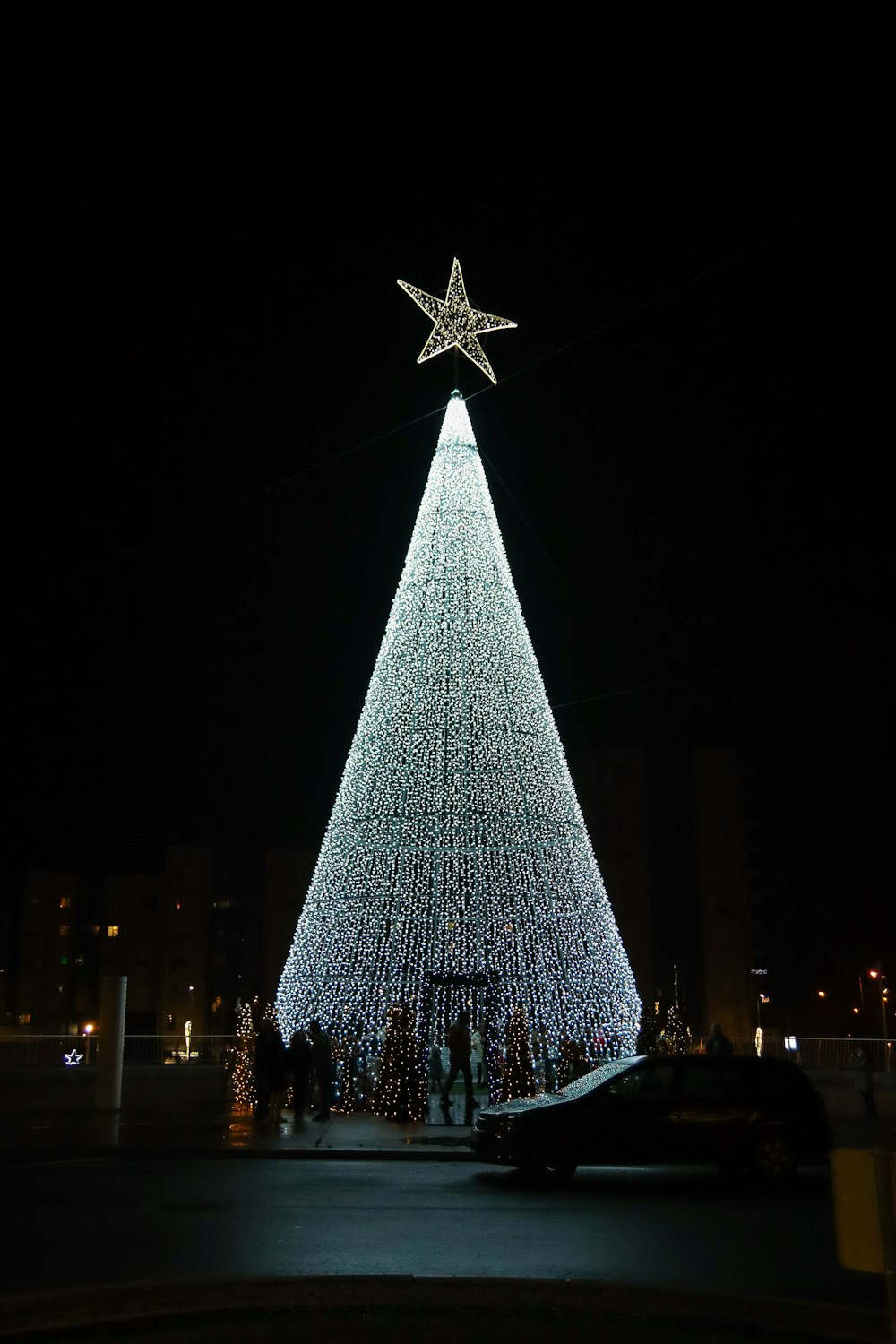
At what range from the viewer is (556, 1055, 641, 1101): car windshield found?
37.3 feet

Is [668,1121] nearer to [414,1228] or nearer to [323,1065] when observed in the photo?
[414,1228]

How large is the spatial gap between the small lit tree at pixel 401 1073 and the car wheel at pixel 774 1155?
22.2ft

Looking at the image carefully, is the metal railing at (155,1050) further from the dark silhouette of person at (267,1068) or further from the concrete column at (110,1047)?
the dark silhouette of person at (267,1068)

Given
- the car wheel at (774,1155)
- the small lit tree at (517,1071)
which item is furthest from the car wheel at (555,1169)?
the small lit tree at (517,1071)

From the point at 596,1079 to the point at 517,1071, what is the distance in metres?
5.68

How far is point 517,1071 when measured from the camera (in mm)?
16969

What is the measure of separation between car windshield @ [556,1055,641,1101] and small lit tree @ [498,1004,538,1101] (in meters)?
5.15

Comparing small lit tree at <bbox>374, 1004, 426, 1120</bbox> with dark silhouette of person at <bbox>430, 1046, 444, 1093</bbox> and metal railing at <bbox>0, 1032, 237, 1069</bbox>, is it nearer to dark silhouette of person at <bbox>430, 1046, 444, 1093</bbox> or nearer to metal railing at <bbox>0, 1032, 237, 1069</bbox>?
dark silhouette of person at <bbox>430, 1046, 444, 1093</bbox>

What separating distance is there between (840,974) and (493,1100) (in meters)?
56.3

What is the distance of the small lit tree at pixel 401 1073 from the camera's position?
16875mm

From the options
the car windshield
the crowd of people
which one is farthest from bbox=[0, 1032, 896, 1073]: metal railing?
the car windshield

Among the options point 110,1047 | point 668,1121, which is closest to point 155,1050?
point 110,1047

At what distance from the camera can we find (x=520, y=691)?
803 inches

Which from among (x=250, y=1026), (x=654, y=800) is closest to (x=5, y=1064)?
(x=250, y=1026)
